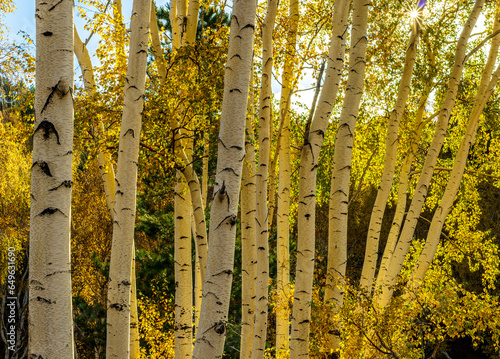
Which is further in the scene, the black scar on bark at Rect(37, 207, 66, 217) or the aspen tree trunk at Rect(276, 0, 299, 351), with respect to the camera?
the aspen tree trunk at Rect(276, 0, 299, 351)

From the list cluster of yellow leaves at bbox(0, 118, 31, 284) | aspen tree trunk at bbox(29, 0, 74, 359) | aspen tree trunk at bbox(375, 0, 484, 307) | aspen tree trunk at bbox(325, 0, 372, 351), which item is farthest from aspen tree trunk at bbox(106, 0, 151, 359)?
cluster of yellow leaves at bbox(0, 118, 31, 284)

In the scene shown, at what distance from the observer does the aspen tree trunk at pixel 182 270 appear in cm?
443

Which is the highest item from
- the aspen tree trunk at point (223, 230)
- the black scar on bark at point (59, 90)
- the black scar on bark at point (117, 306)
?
the black scar on bark at point (59, 90)

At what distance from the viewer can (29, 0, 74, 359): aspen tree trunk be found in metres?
1.46

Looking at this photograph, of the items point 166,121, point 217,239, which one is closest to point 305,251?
point 217,239

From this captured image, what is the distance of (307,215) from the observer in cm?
338

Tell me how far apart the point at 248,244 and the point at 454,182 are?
2825 millimetres

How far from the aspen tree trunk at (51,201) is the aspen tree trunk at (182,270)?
2880 millimetres

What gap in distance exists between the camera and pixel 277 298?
5762 mm

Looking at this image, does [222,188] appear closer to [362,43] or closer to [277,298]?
[362,43]

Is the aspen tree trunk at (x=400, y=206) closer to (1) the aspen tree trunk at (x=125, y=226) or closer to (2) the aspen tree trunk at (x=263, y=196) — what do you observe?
(2) the aspen tree trunk at (x=263, y=196)

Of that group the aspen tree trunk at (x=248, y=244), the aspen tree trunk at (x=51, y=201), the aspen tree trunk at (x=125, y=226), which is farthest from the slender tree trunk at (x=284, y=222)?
the aspen tree trunk at (x=51, y=201)

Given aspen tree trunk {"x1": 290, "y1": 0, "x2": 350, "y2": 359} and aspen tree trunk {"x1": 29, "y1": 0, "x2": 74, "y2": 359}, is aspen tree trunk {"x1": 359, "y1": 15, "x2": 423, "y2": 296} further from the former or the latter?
aspen tree trunk {"x1": 29, "y1": 0, "x2": 74, "y2": 359}

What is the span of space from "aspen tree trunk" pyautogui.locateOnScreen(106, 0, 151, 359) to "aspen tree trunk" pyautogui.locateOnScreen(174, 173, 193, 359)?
1.42 meters
